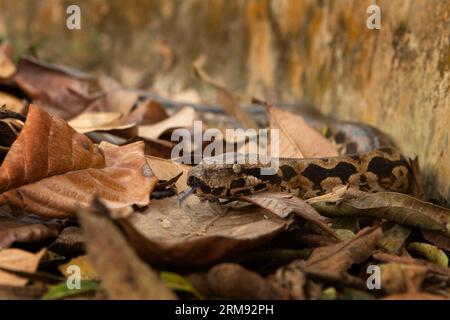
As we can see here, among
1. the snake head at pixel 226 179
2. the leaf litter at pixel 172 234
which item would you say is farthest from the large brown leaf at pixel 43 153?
the snake head at pixel 226 179

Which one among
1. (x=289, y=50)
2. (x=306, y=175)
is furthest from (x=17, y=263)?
(x=289, y=50)

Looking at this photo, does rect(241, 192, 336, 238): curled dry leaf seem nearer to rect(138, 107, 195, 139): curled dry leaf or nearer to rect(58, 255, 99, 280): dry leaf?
rect(58, 255, 99, 280): dry leaf

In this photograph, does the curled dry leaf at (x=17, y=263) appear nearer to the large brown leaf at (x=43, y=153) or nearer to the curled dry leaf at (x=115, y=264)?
the large brown leaf at (x=43, y=153)

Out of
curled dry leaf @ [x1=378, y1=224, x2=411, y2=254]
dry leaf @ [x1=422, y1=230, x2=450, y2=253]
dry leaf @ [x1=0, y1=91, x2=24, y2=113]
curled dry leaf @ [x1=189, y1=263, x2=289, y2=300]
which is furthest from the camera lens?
dry leaf @ [x1=0, y1=91, x2=24, y2=113]

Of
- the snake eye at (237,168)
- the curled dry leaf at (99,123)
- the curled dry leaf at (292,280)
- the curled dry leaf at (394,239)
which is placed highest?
the curled dry leaf at (99,123)

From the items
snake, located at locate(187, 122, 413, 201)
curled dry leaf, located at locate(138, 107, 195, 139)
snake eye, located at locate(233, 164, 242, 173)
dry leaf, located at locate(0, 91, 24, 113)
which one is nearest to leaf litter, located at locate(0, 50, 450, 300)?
snake, located at locate(187, 122, 413, 201)
